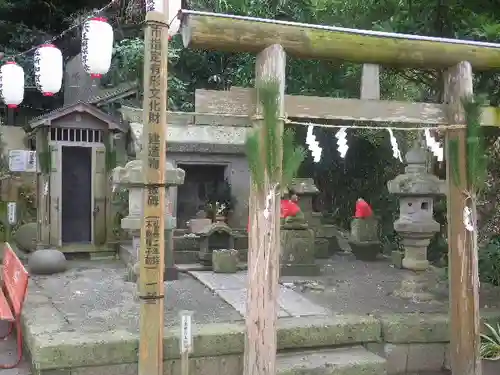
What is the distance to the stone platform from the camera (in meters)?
4.73

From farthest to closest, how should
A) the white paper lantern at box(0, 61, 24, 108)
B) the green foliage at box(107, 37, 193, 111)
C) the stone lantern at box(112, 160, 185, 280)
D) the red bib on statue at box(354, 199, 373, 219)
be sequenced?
1. the green foliage at box(107, 37, 193, 111)
2. the red bib on statue at box(354, 199, 373, 219)
3. the white paper lantern at box(0, 61, 24, 108)
4. the stone lantern at box(112, 160, 185, 280)

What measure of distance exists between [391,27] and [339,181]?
7.26m

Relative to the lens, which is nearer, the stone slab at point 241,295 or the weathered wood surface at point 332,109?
the weathered wood surface at point 332,109

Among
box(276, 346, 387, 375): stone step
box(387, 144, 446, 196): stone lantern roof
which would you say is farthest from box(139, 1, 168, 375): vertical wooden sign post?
box(387, 144, 446, 196): stone lantern roof

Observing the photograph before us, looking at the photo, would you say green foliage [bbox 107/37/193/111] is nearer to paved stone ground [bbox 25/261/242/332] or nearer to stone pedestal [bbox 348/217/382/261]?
stone pedestal [bbox 348/217/382/261]

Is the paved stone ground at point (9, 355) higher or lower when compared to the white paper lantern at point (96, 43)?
lower

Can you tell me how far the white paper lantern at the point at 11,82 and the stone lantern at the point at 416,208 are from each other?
633 centimetres

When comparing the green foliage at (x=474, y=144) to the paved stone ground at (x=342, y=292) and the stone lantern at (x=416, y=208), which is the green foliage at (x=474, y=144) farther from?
the stone lantern at (x=416, y=208)

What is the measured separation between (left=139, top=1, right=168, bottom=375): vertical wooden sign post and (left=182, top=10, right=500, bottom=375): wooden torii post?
0.47 m

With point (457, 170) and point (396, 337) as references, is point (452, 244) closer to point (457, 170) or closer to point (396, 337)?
point (457, 170)

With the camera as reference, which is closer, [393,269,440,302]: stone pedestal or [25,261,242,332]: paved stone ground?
[25,261,242,332]: paved stone ground

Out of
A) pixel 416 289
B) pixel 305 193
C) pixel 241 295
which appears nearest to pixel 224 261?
pixel 241 295

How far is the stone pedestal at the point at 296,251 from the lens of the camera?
8.39 m

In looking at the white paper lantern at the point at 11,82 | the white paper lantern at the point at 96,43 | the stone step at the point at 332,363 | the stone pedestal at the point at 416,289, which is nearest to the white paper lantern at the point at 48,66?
the white paper lantern at the point at 11,82
